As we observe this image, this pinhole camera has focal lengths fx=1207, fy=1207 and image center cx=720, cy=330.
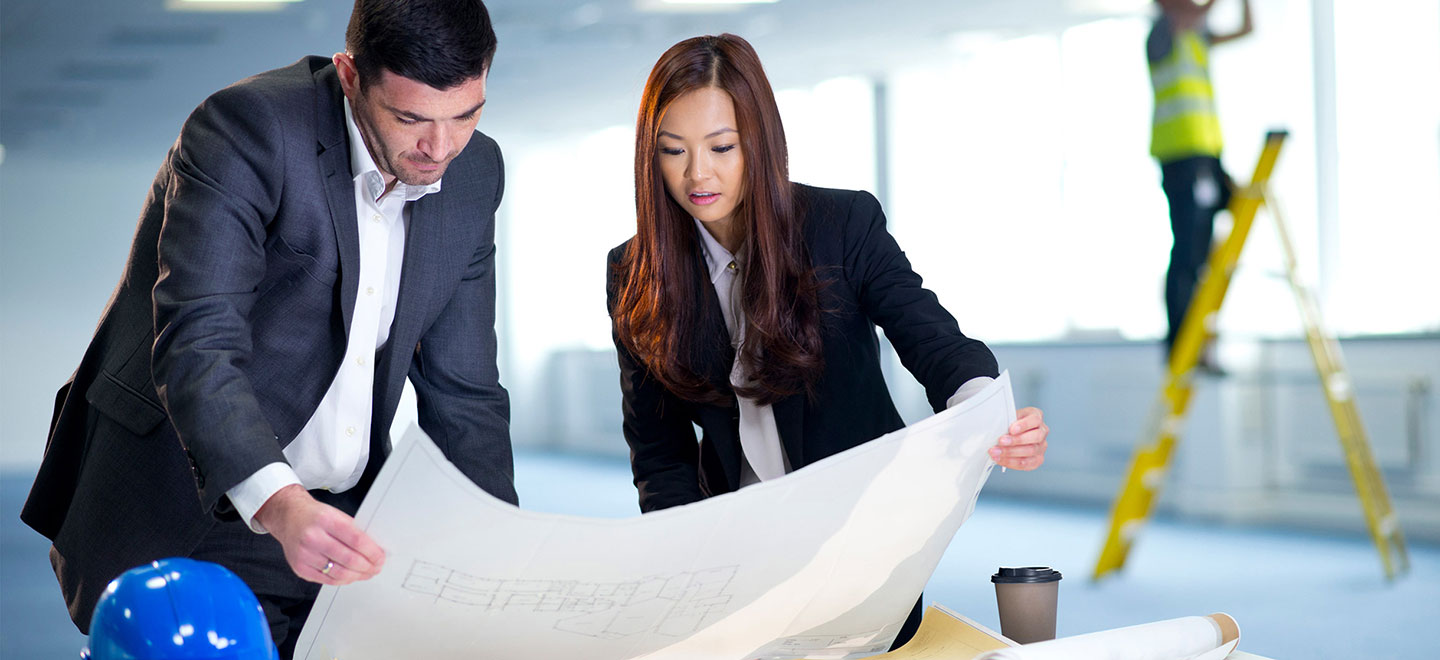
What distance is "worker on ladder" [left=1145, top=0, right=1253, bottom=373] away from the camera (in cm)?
444

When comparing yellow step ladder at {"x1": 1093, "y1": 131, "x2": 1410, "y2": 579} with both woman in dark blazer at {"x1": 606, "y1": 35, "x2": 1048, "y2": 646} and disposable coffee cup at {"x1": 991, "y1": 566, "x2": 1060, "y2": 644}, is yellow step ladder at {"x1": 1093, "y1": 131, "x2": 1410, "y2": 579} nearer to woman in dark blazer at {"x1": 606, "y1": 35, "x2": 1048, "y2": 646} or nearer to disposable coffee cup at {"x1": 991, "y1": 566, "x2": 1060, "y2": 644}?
woman in dark blazer at {"x1": 606, "y1": 35, "x2": 1048, "y2": 646}

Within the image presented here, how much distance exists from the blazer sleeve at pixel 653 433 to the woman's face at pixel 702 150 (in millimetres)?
A: 181

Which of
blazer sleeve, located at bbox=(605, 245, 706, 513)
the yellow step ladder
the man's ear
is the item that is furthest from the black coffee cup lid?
the yellow step ladder

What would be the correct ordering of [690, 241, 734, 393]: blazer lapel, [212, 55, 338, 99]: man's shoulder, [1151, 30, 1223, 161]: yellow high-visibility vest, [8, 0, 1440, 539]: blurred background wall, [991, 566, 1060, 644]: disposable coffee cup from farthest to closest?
[8, 0, 1440, 539]: blurred background wall, [1151, 30, 1223, 161]: yellow high-visibility vest, [690, 241, 734, 393]: blazer lapel, [212, 55, 338, 99]: man's shoulder, [991, 566, 1060, 644]: disposable coffee cup

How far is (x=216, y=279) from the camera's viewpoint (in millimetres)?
1013

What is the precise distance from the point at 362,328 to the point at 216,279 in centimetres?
22

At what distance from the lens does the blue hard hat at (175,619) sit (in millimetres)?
645

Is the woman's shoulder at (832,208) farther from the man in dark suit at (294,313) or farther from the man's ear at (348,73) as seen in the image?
the man's ear at (348,73)

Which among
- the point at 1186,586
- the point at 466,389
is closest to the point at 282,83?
the point at 466,389

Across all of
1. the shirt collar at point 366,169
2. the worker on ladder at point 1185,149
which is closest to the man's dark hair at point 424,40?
the shirt collar at point 366,169

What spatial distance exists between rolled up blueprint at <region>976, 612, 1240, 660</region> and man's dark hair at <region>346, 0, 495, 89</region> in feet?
2.18

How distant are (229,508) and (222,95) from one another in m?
0.43

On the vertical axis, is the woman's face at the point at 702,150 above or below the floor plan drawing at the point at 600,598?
above

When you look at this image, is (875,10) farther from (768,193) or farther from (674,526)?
(674,526)
